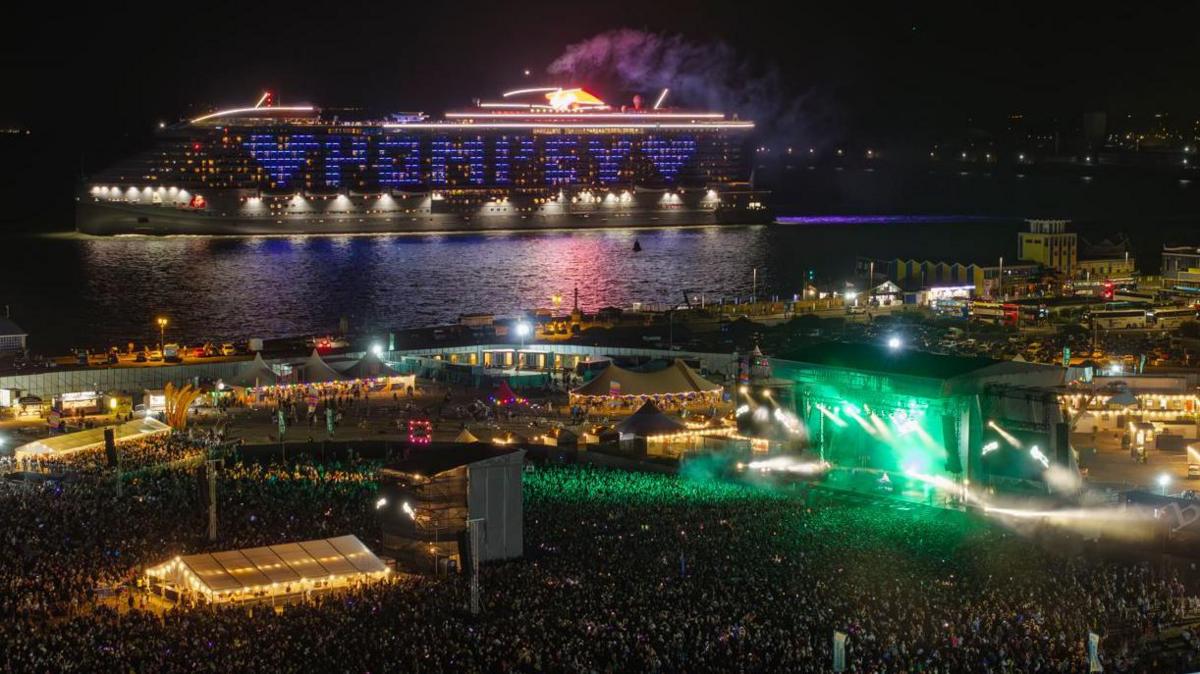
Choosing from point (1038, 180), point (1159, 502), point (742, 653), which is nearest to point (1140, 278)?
point (1159, 502)

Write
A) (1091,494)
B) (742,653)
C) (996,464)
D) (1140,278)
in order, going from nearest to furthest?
(742,653) < (1091,494) < (996,464) < (1140,278)

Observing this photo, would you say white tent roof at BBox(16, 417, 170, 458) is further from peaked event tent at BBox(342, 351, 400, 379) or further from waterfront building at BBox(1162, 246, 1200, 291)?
waterfront building at BBox(1162, 246, 1200, 291)

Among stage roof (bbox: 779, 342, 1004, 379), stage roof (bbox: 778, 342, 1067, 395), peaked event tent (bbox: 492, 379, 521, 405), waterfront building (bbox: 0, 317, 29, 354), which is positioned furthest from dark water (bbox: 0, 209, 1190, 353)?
stage roof (bbox: 778, 342, 1067, 395)

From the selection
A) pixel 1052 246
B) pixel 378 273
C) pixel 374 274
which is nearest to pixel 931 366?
pixel 1052 246

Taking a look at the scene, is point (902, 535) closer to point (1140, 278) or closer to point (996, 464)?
point (996, 464)

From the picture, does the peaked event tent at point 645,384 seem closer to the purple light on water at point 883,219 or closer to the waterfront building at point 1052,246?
the waterfront building at point 1052,246

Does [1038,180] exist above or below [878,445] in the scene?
above
